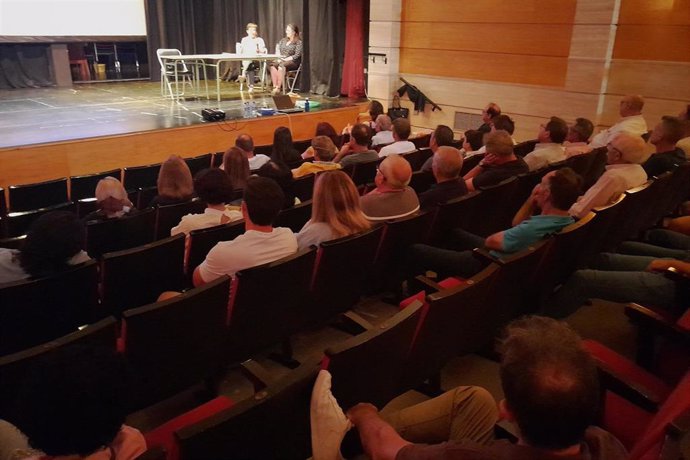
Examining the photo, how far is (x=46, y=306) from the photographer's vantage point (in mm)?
2148

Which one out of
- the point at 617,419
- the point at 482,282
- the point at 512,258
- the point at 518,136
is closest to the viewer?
the point at 617,419

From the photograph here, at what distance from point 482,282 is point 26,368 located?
1.52 m

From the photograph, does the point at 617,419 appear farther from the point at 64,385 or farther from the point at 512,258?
the point at 64,385

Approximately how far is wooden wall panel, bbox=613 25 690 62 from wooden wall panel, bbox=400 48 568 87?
742mm

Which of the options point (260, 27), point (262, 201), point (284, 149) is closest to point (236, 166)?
point (284, 149)

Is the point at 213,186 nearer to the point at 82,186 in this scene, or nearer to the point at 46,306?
the point at 46,306

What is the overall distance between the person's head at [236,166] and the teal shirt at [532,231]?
209cm

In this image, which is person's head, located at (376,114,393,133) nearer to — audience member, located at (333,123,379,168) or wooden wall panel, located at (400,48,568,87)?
audience member, located at (333,123,379,168)

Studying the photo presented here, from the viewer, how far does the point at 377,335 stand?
5.12ft

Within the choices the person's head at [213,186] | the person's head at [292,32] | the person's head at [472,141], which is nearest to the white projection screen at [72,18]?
the person's head at [292,32]

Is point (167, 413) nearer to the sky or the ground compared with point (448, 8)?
nearer to the ground

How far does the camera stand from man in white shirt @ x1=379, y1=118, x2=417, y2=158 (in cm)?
520

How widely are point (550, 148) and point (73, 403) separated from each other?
4290 mm

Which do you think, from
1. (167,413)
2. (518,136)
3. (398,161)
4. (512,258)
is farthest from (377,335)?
(518,136)
